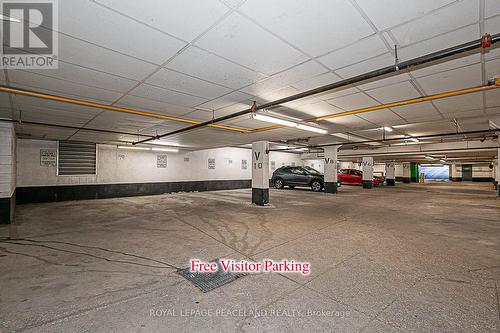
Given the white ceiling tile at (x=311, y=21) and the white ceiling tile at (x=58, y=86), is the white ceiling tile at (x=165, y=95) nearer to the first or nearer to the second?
the white ceiling tile at (x=58, y=86)

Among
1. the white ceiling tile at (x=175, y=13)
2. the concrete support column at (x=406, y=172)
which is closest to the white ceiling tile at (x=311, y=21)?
the white ceiling tile at (x=175, y=13)

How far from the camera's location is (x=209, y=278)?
8.46ft

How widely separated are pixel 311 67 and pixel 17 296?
4.00m

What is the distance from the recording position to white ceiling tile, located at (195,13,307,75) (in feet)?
6.66

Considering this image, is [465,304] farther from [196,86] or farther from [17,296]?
[17,296]

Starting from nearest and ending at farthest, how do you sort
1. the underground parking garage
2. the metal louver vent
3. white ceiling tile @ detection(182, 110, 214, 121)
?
the underground parking garage → white ceiling tile @ detection(182, 110, 214, 121) → the metal louver vent

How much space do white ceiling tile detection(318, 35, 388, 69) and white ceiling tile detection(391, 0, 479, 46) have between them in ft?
0.58

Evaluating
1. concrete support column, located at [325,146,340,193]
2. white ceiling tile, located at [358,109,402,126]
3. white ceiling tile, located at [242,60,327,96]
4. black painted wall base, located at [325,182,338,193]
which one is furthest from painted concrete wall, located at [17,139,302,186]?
white ceiling tile, located at [358,109,402,126]

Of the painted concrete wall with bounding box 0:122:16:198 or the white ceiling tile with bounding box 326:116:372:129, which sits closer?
the painted concrete wall with bounding box 0:122:16:198

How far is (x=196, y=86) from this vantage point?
3338 millimetres

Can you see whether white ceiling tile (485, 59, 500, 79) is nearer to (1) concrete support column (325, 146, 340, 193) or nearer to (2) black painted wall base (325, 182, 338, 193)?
(1) concrete support column (325, 146, 340, 193)

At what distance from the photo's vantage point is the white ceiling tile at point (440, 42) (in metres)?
2.09

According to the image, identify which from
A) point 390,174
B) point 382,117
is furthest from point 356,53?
point 390,174

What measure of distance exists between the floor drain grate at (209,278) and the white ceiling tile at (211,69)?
8.29 feet
